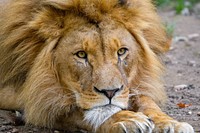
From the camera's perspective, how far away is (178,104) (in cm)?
514

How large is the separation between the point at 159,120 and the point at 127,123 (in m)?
0.24

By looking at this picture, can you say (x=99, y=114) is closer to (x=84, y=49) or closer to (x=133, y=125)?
(x=133, y=125)

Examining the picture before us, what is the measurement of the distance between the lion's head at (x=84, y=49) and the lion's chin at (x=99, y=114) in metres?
0.03

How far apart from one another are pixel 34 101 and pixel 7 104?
1.61ft

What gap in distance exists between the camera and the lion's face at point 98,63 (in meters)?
3.92

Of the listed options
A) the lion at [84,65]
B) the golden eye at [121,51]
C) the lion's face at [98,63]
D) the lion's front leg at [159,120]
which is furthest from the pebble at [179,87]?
the golden eye at [121,51]

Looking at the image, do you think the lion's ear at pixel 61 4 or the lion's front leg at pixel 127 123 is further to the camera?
the lion's ear at pixel 61 4

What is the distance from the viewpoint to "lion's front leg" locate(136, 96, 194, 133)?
385 centimetres

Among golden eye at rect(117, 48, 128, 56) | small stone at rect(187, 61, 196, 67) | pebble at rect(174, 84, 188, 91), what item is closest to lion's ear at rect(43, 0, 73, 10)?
golden eye at rect(117, 48, 128, 56)

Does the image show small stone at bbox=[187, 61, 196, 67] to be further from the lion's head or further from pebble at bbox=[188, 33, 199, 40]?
the lion's head

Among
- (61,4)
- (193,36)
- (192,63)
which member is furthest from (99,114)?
(193,36)

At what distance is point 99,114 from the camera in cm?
397

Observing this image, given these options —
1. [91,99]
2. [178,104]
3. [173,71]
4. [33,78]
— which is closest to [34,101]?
[33,78]

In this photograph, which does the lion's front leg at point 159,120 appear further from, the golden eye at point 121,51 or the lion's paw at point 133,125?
the golden eye at point 121,51
